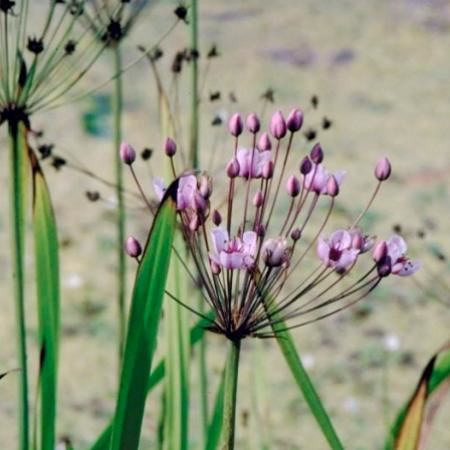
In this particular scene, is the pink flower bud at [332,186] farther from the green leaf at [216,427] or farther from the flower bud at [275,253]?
the green leaf at [216,427]

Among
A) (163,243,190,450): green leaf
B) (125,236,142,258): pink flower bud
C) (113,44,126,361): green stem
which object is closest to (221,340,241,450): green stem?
(125,236,142,258): pink flower bud

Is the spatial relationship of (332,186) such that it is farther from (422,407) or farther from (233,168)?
(422,407)

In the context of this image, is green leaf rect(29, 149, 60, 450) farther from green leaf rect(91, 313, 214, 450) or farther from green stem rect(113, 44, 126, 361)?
green stem rect(113, 44, 126, 361)

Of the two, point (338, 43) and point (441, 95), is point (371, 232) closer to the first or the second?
point (441, 95)

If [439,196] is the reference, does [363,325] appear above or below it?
below

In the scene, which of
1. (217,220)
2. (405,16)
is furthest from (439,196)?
(217,220)

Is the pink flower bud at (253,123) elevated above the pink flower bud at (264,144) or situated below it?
above

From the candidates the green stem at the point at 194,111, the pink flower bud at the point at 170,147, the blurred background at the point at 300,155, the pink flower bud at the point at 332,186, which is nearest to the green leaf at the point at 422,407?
the pink flower bud at the point at 332,186
